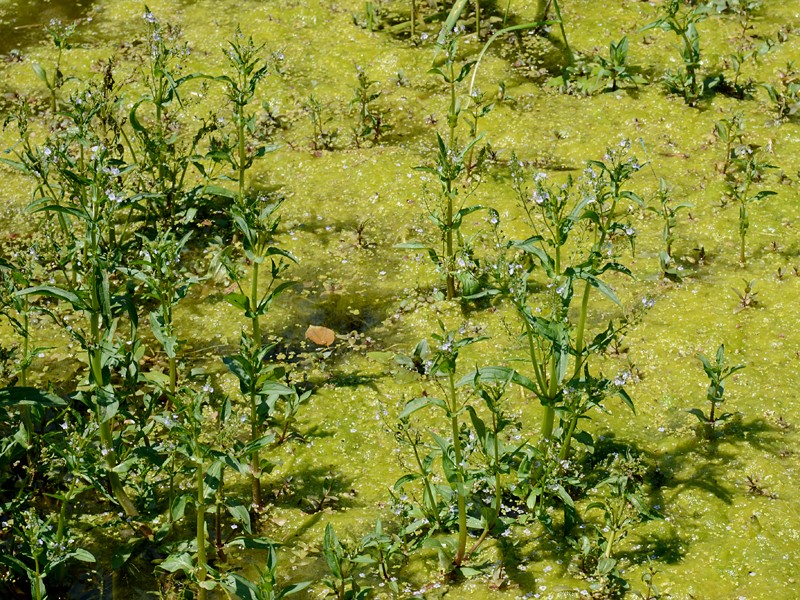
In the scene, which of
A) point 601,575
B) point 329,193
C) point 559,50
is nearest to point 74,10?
point 329,193

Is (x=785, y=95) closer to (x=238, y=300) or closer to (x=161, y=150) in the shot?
(x=161, y=150)

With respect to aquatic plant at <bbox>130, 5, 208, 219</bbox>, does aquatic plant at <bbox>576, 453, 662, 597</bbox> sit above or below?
below

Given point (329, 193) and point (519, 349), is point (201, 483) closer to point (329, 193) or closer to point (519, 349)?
point (519, 349)

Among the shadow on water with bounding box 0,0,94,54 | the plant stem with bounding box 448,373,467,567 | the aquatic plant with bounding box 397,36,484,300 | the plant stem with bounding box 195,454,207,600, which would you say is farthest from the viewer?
the shadow on water with bounding box 0,0,94,54

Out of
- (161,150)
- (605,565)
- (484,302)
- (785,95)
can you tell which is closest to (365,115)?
(161,150)

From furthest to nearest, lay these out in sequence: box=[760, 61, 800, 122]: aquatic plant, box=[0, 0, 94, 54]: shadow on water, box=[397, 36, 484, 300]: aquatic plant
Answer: box=[0, 0, 94, 54]: shadow on water
box=[760, 61, 800, 122]: aquatic plant
box=[397, 36, 484, 300]: aquatic plant

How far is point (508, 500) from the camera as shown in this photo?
3.94 m

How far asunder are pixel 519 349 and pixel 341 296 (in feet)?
3.42

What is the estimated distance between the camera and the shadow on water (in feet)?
23.7

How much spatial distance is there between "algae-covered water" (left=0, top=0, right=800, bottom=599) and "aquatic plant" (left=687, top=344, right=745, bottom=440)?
66mm

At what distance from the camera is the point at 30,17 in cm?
749

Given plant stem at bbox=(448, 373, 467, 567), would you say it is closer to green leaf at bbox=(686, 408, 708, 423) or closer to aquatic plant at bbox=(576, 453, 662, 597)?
aquatic plant at bbox=(576, 453, 662, 597)

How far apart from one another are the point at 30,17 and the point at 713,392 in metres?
6.10

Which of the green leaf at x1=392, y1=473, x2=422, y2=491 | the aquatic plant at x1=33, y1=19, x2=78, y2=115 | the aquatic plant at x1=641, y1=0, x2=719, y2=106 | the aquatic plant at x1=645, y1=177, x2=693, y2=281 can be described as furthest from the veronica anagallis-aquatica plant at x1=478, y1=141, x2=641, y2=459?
the aquatic plant at x1=33, y1=19, x2=78, y2=115
